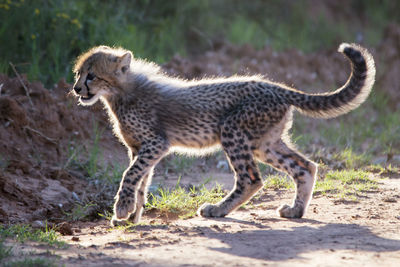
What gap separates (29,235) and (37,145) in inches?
99.0

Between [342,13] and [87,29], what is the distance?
299 inches

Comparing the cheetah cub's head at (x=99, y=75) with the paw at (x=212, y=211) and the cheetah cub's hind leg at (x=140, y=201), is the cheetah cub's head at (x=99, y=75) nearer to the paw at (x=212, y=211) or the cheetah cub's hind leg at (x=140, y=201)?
the cheetah cub's hind leg at (x=140, y=201)

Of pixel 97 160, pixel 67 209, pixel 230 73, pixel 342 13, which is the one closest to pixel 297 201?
pixel 67 209

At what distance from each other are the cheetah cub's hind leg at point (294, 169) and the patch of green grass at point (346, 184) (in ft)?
1.90

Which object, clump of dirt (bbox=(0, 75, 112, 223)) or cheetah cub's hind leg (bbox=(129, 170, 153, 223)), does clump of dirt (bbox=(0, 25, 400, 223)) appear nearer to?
clump of dirt (bbox=(0, 75, 112, 223))

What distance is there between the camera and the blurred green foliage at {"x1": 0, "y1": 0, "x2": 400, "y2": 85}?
27.0 feet

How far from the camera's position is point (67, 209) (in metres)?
5.84

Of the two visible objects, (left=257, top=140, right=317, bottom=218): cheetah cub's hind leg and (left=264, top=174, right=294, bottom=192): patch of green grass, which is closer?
(left=257, top=140, right=317, bottom=218): cheetah cub's hind leg

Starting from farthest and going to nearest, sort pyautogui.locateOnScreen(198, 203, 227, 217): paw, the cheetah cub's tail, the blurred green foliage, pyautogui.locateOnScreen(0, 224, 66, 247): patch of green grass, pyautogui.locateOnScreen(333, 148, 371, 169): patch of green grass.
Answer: the blurred green foliage < pyautogui.locateOnScreen(333, 148, 371, 169): patch of green grass < pyautogui.locateOnScreen(198, 203, 227, 217): paw < the cheetah cub's tail < pyautogui.locateOnScreen(0, 224, 66, 247): patch of green grass

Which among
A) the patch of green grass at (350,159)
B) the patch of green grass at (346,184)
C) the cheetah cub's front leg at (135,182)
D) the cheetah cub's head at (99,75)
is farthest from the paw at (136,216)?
the patch of green grass at (350,159)

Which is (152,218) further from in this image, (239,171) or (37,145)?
(37,145)

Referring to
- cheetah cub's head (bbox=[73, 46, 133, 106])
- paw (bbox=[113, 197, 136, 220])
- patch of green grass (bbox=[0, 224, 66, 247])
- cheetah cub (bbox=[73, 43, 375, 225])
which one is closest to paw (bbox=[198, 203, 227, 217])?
cheetah cub (bbox=[73, 43, 375, 225])

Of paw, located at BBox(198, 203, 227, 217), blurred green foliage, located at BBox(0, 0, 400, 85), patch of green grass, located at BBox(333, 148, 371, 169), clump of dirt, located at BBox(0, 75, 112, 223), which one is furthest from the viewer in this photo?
blurred green foliage, located at BBox(0, 0, 400, 85)

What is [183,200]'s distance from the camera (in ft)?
18.8
